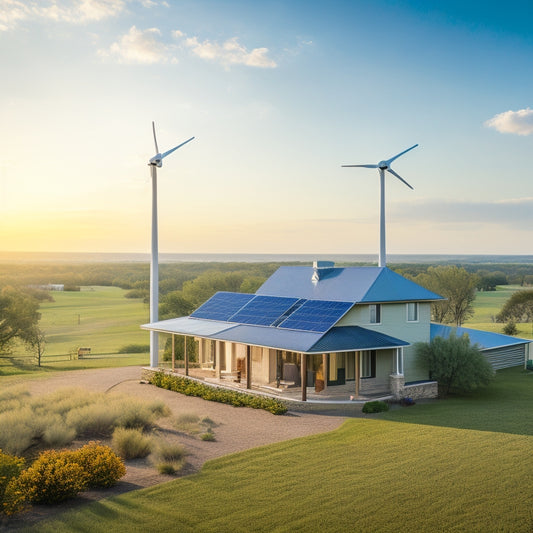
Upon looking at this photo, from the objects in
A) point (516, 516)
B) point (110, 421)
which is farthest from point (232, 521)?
point (110, 421)

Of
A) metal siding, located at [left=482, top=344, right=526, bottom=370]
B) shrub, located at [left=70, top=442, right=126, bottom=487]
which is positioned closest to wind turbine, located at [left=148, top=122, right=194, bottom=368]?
shrub, located at [left=70, top=442, right=126, bottom=487]

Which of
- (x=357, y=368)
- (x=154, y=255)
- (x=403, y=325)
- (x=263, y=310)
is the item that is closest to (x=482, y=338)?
(x=403, y=325)

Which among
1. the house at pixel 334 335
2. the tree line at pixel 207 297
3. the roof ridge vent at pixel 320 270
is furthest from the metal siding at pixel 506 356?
the roof ridge vent at pixel 320 270

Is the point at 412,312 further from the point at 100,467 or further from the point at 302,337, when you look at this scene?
the point at 100,467

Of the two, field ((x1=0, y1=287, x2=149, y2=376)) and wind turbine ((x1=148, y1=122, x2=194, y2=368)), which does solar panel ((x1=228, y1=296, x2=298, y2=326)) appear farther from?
field ((x1=0, y1=287, x2=149, y2=376))

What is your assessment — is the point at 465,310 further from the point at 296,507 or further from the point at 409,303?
the point at 296,507

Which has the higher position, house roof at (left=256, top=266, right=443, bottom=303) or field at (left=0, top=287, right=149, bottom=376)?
house roof at (left=256, top=266, right=443, bottom=303)

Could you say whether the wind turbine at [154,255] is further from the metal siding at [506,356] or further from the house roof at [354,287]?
the metal siding at [506,356]

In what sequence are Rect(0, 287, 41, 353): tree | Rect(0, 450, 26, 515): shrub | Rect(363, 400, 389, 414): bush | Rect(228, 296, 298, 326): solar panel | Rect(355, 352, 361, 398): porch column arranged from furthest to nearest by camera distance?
Rect(0, 287, 41, 353): tree, Rect(228, 296, 298, 326): solar panel, Rect(355, 352, 361, 398): porch column, Rect(363, 400, 389, 414): bush, Rect(0, 450, 26, 515): shrub
